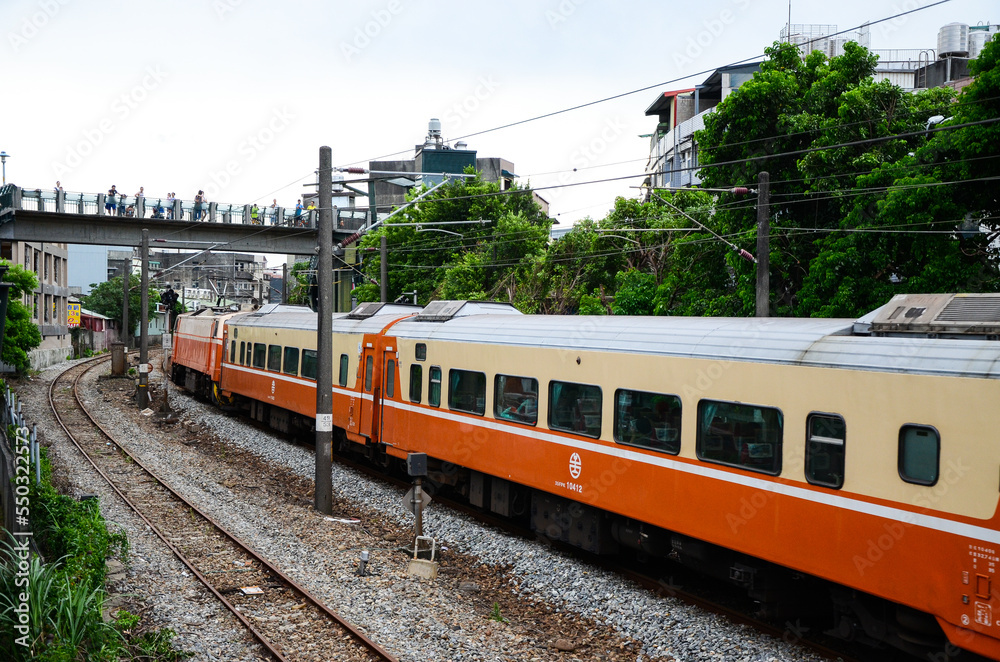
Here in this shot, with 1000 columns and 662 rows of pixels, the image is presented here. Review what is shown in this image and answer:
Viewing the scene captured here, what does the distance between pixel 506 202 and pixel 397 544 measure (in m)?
33.7

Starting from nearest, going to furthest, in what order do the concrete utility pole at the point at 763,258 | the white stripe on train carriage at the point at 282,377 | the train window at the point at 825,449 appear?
the train window at the point at 825,449
the concrete utility pole at the point at 763,258
the white stripe on train carriage at the point at 282,377

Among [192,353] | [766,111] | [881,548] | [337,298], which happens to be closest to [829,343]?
[881,548]

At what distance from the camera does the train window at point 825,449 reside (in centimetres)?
766

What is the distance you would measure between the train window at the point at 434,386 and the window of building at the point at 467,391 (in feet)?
1.27

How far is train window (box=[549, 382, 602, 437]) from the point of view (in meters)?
10.6

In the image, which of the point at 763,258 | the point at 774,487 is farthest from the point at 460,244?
the point at 774,487

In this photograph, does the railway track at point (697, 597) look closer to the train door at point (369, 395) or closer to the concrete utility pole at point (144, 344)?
the train door at point (369, 395)

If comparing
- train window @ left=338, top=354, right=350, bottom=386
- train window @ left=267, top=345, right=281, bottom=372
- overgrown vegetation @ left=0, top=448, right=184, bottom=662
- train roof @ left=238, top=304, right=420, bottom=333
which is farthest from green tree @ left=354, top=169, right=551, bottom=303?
overgrown vegetation @ left=0, top=448, right=184, bottom=662

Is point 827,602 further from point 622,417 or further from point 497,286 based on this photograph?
point 497,286

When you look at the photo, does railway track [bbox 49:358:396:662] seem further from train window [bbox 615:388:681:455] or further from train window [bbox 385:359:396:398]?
train window [bbox 385:359:396:398]

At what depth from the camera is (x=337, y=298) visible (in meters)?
60.5

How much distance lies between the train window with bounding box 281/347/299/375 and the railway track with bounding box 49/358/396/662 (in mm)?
4165

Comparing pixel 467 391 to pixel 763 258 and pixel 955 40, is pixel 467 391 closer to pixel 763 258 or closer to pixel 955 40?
pixel 763 258

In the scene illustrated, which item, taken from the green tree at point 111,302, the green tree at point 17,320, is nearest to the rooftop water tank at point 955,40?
the green tree at point 17,320
